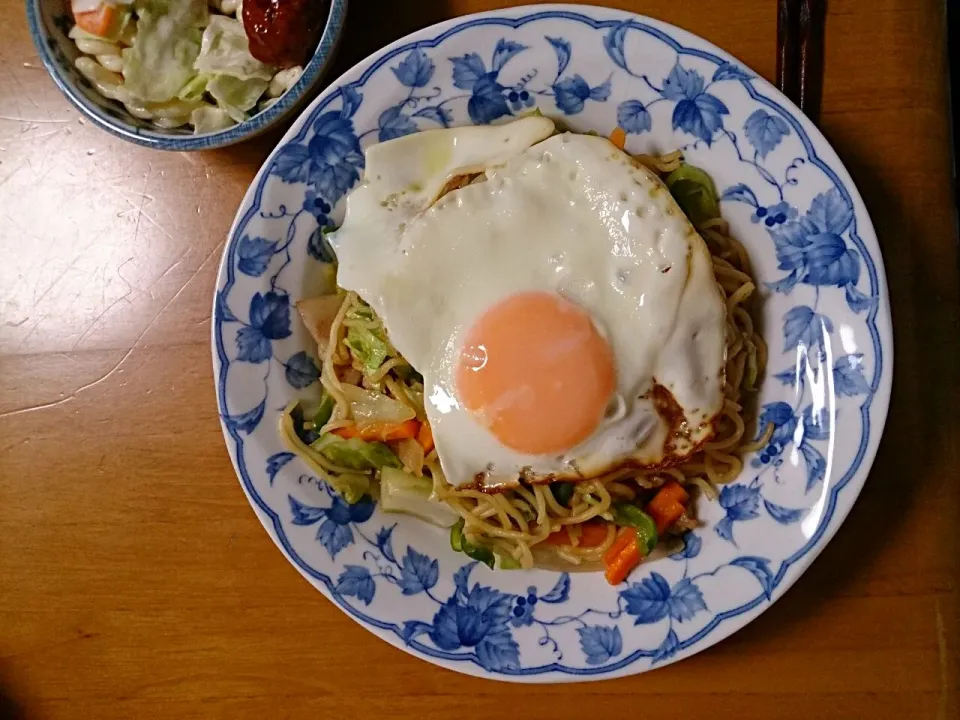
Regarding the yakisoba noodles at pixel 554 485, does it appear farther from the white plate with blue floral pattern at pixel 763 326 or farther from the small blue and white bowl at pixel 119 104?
the small blue and white bowl at pixel 119 104

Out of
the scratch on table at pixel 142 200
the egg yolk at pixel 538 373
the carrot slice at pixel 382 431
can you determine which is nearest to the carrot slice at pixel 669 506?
the egg yolk at pixel 538 373

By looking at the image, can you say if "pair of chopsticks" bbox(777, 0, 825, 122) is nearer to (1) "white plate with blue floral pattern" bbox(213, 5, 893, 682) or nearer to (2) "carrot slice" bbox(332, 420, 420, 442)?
(1) "white plate with blue floral pattern" bbox(213, 5, 893, 682)

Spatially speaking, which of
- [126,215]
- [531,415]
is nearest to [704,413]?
[531,415]

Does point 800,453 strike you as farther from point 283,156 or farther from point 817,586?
point 283,156

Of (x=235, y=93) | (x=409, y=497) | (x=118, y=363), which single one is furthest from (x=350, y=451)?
(x=235, y=93)

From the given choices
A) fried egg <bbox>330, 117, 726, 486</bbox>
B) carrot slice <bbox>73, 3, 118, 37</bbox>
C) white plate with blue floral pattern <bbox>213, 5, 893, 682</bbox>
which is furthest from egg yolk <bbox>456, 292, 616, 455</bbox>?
carrot slice <bbox>73, 3, 118, 37</bbox>

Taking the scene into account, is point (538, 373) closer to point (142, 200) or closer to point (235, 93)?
point (235, 93)

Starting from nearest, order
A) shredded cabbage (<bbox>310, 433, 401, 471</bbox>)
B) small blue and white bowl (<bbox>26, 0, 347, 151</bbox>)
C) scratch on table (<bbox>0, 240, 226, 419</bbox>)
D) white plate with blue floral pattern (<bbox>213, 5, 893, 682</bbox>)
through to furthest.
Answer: white plate with blue floral pattern (<bbox>213, 5, 893, 682</bbox>)
small blue and white bowl (<bbox>26, 0, 347, 151</bbox>)
shredded cabbage (<bbox>310, 433, 401, 471</bbox>)
scratch on table (<bbox>0, 240, 226, 419</bbox>)
